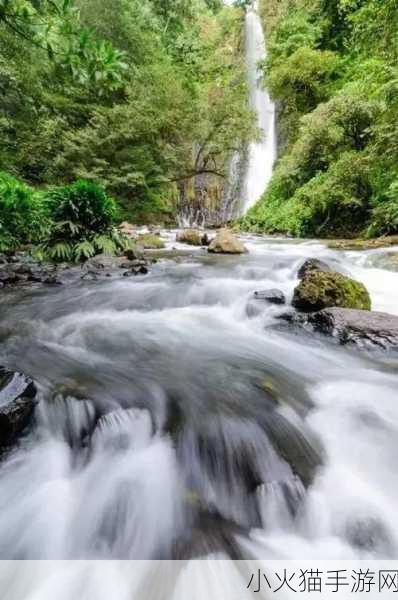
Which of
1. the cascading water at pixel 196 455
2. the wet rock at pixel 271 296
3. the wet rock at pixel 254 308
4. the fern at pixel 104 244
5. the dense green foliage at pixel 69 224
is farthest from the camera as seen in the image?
the fern at pixel 104 244

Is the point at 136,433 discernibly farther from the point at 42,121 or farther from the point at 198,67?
the point at 198,67

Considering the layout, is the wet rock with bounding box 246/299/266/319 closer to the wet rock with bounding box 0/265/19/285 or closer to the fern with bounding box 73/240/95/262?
the wet rock with bounding box 0/265/19/285

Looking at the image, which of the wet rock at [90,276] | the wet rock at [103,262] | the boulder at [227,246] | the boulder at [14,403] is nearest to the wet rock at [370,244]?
the boulder at [227,246]

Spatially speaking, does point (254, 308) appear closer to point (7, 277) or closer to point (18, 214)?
point (7, 277)

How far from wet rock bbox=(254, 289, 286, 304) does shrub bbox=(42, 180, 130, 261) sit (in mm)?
4003

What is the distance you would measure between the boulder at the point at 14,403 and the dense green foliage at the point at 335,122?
20.3ft

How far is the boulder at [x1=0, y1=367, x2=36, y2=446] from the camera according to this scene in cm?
171

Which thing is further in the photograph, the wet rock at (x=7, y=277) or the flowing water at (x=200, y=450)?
the wet rock at (x=7, y=277)

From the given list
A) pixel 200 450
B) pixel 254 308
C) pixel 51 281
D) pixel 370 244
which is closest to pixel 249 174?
pixel 370 244

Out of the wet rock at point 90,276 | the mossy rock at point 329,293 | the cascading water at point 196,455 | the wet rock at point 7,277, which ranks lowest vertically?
the cascading water at point 196,455

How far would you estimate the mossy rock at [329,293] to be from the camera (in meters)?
3.68

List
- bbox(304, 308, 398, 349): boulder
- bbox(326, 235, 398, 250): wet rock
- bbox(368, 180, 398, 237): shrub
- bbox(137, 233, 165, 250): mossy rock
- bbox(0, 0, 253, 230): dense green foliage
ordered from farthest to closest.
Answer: bbox(0, 0, 253, 230): dense green foliage < bbox(137, 233, 165, 250): mossy rock < bbox(368, 180, 398, 237): shrub < bbox(326, 235, 398, 250): wet rock < bbox(304, 308, 398, 349): boulder

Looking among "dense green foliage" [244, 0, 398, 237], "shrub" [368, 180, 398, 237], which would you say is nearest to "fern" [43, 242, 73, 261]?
"dense green foliage" [244, 0, 398, 237]

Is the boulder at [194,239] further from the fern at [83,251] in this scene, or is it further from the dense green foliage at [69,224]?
the fern at [83,251]
